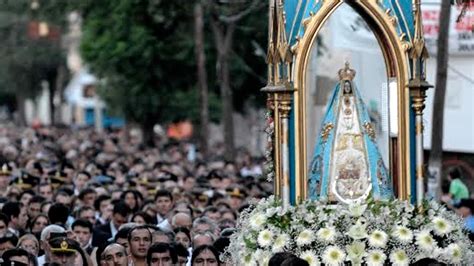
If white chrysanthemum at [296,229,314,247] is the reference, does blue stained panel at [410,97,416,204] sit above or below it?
above

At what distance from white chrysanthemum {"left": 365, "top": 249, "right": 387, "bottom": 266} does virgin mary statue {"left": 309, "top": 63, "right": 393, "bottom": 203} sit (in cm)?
69

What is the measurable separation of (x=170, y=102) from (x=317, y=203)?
26795mm

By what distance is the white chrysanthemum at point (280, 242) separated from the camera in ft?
37.8

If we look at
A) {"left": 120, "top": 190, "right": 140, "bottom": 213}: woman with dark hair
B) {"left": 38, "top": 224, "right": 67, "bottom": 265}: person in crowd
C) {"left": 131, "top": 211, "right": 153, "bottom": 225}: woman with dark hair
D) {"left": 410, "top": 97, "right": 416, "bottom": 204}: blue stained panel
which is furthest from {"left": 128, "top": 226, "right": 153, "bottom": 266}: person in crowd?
{"left": 120, "top": 190, "right": 140, "bottom": 213}: woman with dark hair

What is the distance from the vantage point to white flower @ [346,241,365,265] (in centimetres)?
1139

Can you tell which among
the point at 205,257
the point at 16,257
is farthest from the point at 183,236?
the point at 16,257

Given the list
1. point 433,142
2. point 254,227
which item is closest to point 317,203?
point 254,227

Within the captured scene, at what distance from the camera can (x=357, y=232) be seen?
11.4 meters

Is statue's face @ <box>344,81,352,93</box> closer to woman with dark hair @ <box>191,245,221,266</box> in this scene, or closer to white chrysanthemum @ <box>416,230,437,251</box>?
white chrysanthemum @ <box>416,230,437,251</box>

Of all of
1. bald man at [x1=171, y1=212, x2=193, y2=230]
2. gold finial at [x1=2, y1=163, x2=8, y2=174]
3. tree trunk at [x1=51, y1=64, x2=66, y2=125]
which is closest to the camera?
bald man at [x1=171, y1=212, x2=193, y2=230]

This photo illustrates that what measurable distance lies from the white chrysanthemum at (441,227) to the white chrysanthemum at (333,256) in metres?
0.73

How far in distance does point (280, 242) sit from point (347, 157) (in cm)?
101

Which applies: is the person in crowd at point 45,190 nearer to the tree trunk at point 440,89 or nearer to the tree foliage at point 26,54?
the tree trunk at point 440,89

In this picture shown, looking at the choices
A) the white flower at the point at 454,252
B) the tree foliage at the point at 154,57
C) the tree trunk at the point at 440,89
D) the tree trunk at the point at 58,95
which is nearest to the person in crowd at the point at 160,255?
the white flower at the point at 454,252
